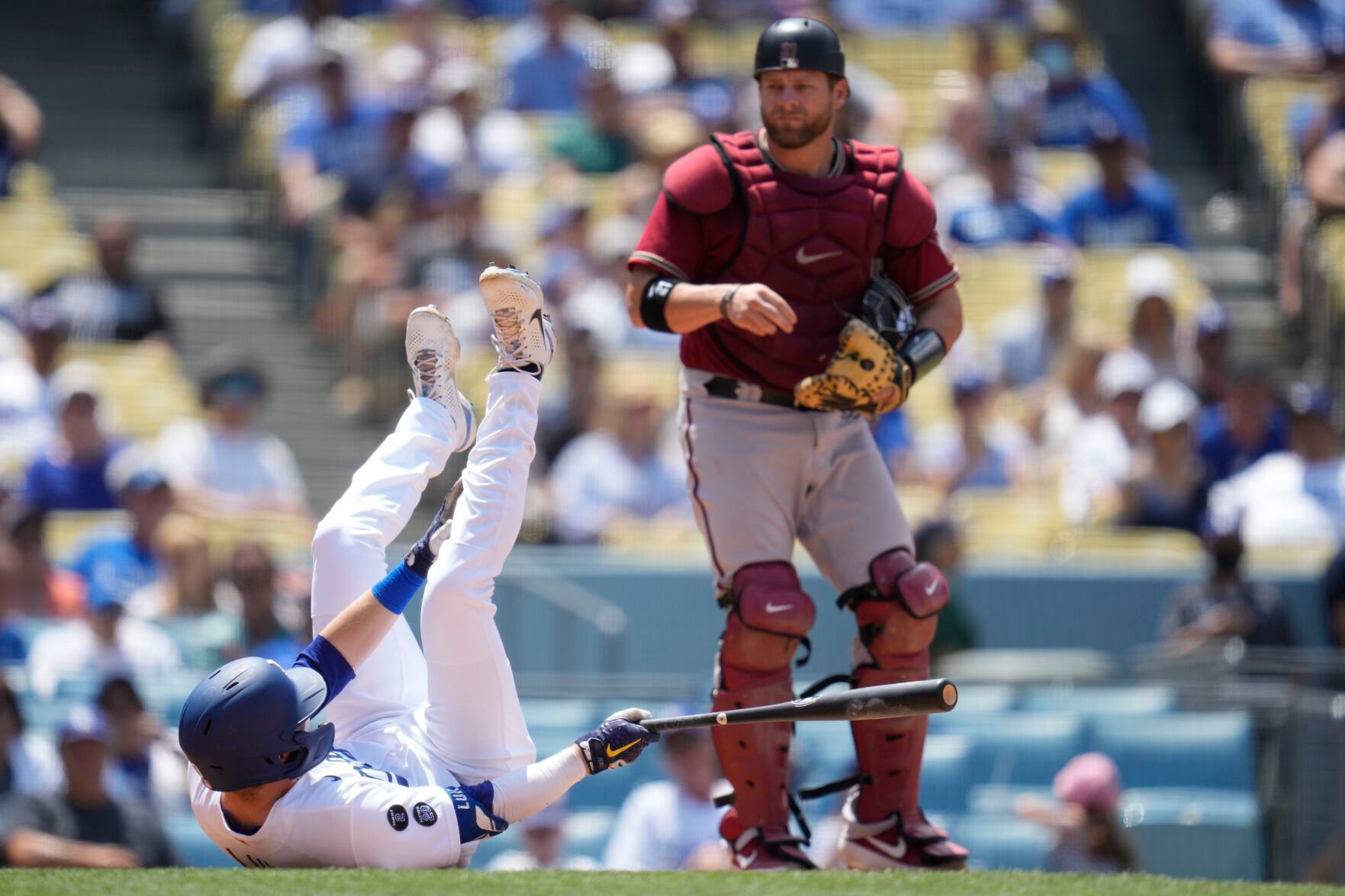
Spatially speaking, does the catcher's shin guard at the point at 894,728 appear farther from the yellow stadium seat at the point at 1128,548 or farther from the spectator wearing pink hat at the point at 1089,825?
the yellow stadium seat at the point at 1128,548

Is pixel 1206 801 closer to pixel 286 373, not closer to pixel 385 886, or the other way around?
pixel 385 886

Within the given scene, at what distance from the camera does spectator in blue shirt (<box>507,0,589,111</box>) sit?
13859 millimetres

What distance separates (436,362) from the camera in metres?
6.11

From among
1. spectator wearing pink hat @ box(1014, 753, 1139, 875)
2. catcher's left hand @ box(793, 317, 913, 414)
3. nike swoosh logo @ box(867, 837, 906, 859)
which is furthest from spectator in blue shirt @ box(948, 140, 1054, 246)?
nike swoosh logo @ box(867, 837, 906, 859)

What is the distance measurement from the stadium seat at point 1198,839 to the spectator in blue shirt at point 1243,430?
3108 mm

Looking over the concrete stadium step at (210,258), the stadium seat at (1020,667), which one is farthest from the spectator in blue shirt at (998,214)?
the concrete stadium step at (210,258)

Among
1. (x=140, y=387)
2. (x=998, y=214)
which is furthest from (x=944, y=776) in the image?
(x=998, y=214)

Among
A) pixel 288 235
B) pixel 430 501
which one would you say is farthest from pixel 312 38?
pixel 430 501

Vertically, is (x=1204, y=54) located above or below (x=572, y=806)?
above

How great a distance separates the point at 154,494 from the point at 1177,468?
17.2 feet

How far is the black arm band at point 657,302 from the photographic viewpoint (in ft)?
19.2

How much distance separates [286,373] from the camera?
12.5m

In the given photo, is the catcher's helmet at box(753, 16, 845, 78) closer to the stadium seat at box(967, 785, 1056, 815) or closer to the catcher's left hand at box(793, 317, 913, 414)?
the catcher's left hand at box(793, 317, 913, 414)

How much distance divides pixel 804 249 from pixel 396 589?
1.59 meters
